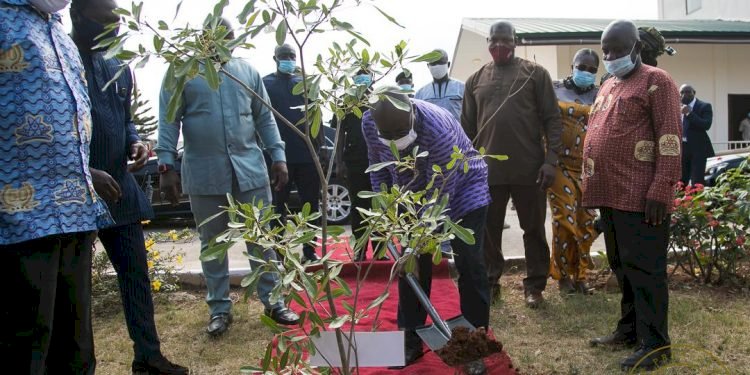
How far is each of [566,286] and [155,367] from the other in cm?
285

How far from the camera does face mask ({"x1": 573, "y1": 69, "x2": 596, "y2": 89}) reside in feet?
15.6

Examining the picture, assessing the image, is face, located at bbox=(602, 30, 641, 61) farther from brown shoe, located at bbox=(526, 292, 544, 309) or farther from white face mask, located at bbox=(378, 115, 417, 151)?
brown shoe, located at bbox=(526, 292, 544, 309)

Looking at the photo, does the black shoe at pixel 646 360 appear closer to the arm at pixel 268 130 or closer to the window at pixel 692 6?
the arm at pixel 268 130

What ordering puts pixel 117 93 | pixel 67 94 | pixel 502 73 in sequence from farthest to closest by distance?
pixel 502 73, pixel 117 93, pixel 67 94

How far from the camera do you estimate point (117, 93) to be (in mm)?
3051

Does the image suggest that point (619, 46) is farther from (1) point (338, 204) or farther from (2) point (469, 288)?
(1) point (338, 204)

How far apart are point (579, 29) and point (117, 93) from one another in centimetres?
1265

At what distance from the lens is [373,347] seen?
211 cm

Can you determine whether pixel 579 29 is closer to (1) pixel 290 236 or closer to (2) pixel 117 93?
(2) pixel 117 93

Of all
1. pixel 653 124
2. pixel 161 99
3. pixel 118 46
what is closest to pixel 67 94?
pixel 118 46

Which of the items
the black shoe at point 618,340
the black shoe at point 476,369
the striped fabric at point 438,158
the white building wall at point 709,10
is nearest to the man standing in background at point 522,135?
the black shoe at point 618,340

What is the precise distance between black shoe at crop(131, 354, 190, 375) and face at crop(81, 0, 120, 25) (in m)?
1.51

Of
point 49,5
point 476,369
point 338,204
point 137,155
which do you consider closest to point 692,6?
point 338,204

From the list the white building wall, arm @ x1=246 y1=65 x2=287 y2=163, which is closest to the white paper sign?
arm @ x1=246 y1=65 x2=287 y2=163
